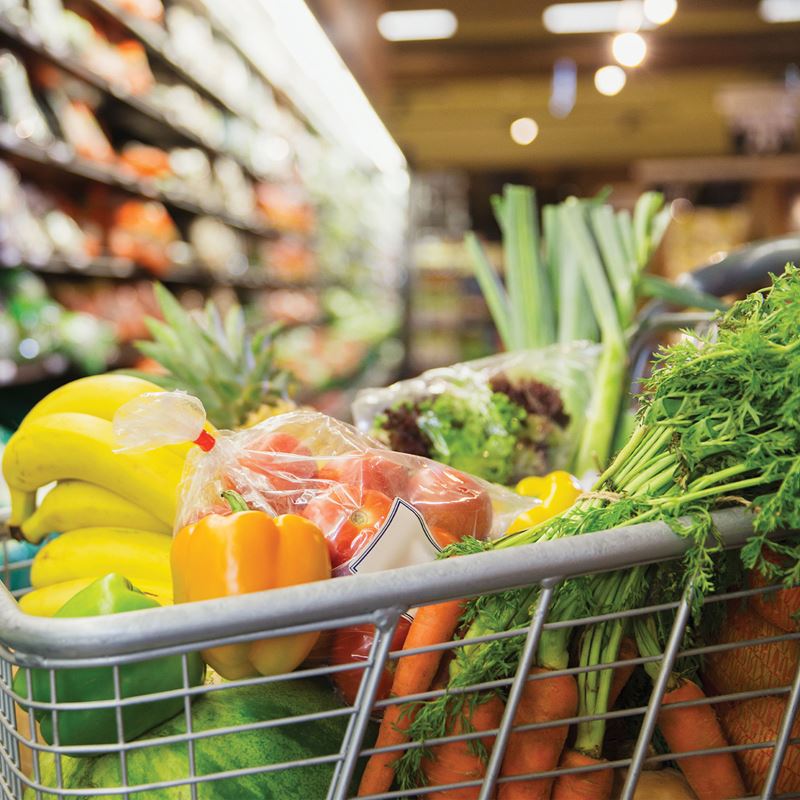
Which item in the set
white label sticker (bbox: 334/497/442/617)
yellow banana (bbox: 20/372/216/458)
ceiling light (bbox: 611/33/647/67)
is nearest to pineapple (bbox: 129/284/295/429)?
yellow banana (bbox: 20/372/216/458)

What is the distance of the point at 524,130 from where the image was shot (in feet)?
36.4

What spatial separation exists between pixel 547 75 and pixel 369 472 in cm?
800

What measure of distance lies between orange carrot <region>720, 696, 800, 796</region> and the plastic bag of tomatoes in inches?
13.2

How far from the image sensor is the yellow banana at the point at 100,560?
3.37ft

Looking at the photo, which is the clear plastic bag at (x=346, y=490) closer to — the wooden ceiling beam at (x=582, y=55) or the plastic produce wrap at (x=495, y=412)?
the plastic produce wrap at (x=495, y=412)

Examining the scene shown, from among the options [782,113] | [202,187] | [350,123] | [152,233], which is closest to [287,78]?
[350,123]

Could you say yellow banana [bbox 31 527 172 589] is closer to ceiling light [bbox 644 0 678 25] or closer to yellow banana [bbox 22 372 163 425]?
yellow banana [bbox 22 372 163 425]

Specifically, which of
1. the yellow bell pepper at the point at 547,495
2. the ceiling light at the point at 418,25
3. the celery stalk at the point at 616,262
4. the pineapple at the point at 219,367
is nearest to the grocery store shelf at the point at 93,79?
the pineapple at the point at 219,367

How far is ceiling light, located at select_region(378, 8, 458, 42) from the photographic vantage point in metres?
7.41

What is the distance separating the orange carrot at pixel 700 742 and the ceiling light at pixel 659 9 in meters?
5.99

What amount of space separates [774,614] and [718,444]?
21 cm

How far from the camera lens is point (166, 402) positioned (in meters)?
0.92

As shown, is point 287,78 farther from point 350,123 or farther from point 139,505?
point 139,505

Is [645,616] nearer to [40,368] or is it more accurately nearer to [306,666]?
[306,666]
